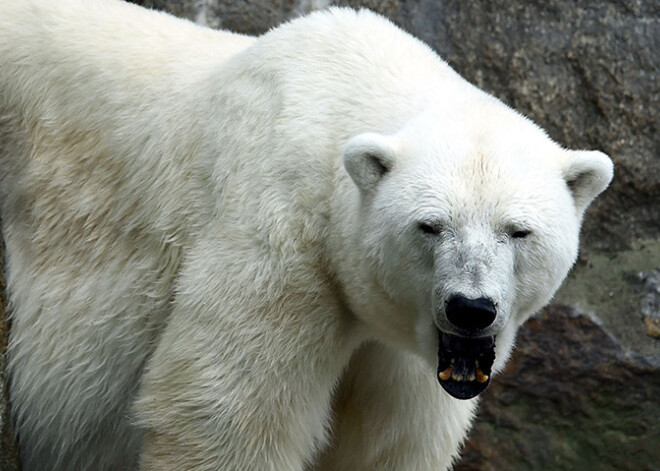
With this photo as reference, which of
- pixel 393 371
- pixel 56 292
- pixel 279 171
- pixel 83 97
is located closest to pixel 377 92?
pixel 279 171

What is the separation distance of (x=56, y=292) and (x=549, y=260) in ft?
6.18

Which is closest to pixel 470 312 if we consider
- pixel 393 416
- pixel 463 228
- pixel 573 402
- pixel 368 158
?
pixel 463 228

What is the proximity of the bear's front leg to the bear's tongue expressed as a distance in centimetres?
43

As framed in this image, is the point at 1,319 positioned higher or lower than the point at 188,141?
lower

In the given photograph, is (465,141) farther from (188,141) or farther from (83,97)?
(83,97)

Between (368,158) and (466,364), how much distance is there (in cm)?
66

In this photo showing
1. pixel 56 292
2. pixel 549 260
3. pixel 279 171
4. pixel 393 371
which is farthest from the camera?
pixel 56 292

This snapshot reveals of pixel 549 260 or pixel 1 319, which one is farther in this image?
pixel 1 319

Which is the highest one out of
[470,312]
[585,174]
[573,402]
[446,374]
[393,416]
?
[585,174]

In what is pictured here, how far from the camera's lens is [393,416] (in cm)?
367

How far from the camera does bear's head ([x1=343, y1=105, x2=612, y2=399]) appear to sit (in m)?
2.88

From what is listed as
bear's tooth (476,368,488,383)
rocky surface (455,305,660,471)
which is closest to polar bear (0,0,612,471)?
bear's tooth (476,368,488,383)

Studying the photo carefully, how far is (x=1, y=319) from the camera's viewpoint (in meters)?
3.72

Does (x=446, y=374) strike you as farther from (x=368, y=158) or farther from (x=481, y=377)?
(x=368, y=158)
